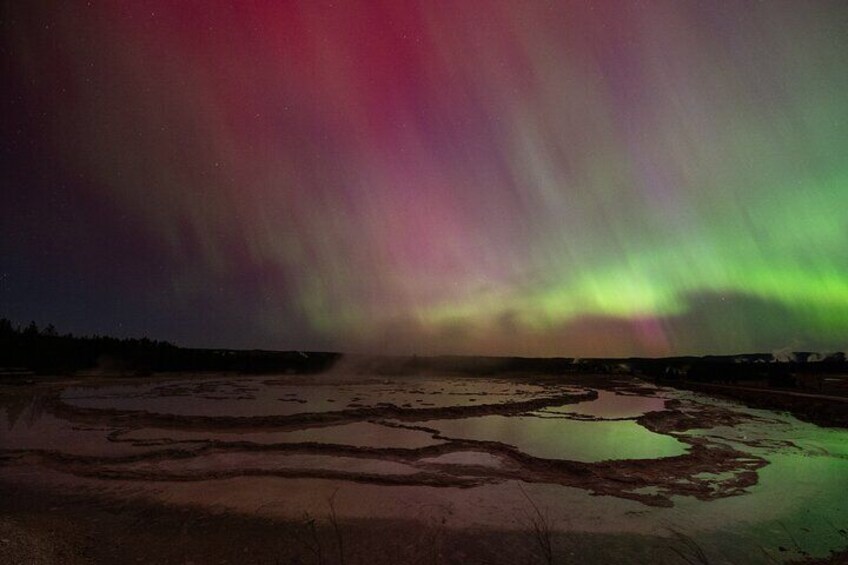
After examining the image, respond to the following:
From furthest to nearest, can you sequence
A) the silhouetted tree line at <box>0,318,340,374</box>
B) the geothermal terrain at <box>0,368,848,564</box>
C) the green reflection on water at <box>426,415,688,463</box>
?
the silhouetted tree line at <box>0,318,340,374</box>
the green reflection on water at <box>426,415,688,463</box>
the geothermal terrain at <box>0,368,848,564</box>

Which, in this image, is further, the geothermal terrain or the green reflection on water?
the green reflection on water

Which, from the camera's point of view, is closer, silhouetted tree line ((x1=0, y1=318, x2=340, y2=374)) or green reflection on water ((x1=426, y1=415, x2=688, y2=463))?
green reflection on water ((x1=426, y1=415, x2=688, y2=463))

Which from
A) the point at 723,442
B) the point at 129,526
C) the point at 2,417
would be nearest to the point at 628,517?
the point at 129,526

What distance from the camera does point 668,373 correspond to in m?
84.8

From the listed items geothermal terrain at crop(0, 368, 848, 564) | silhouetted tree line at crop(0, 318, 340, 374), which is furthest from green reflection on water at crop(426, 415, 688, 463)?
silhouetted tree line at crop(0, 318, 340, 374)

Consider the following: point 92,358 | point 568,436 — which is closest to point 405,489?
point 568,436

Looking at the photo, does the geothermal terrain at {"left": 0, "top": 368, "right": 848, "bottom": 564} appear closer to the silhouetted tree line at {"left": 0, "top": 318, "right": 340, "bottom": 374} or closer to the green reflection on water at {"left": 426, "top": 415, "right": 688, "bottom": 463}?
the green reflection on water at {"left": 426, "top": 415, "right": 688, "bottom": 463}

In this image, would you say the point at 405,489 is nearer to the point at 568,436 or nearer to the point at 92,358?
the point at 568,436

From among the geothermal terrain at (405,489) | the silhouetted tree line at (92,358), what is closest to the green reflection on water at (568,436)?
the geothermal terrain at (405,489)

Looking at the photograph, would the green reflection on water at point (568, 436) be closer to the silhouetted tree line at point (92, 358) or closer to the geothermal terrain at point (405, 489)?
the geothermal terrain at point (405, 489)

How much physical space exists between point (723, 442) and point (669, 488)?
10810 millimetres

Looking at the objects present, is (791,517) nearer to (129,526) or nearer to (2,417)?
(129,526)

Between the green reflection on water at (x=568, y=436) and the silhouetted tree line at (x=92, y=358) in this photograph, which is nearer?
the green reflection on water at (x=568, y=436)

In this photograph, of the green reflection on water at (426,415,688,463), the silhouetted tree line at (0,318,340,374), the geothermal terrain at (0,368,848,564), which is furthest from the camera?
the silhouetted tree line at (0,318,340,374)
